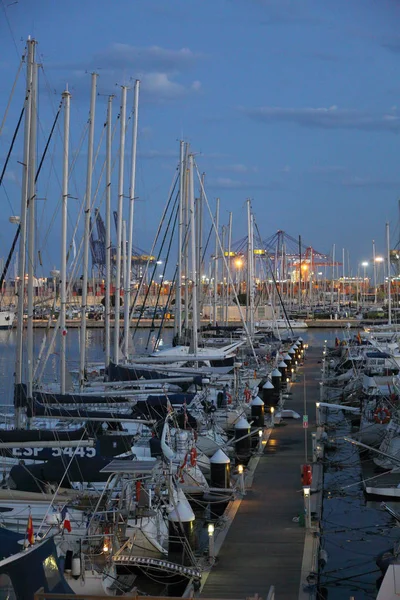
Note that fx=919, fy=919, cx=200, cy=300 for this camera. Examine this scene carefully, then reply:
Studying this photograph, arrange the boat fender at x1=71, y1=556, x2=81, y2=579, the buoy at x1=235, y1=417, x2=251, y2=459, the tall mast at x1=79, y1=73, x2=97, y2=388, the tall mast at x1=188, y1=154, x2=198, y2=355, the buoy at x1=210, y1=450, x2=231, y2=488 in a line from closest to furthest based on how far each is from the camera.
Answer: the boat fender at x1=71, y1=556, x2=81, y2=579 < the buoy at x1=210, y1=450, x2=231, y2=488 < the buoy at x1=235, y1=417, x2=251, y2=459 < the tall mast at x1=79, y1=73, x2=97, y2=388 < the tall mast at x1=188, y1=154, x2=198, y2=355

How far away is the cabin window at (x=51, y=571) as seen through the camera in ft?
43.7

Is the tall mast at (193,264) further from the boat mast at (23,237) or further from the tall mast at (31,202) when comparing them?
the boat mast at (23,237)

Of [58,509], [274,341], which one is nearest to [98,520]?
[58,509]

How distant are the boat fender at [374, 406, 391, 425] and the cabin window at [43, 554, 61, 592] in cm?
1901

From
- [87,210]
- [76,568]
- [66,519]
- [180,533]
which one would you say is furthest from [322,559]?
[87,210]

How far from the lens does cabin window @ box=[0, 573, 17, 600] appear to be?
40.8 feet

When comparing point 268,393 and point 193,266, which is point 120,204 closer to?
point 193,266

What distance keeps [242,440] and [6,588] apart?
16.4 m

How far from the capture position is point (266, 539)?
63.3ft

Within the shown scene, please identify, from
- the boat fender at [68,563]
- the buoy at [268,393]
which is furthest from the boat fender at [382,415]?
the boat fender at [68,563]

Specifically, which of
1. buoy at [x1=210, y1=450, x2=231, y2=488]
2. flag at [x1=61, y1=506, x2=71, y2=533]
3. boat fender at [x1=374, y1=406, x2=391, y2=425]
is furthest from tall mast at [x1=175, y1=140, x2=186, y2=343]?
flag at [x1=61, y1=506, x2=71, y2=533]

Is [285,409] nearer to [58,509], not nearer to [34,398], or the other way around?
[34,398]

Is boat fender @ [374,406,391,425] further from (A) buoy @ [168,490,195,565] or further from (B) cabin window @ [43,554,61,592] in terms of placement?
(B) cabin window @ [43,554,61,592]

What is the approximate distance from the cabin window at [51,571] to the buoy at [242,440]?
1464 centimetres
